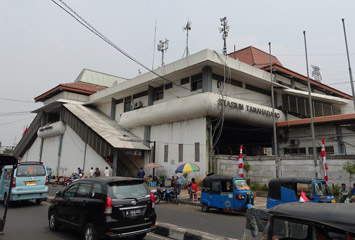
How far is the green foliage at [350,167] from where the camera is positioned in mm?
14156

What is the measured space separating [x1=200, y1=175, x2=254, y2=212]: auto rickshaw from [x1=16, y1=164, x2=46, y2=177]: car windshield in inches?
315

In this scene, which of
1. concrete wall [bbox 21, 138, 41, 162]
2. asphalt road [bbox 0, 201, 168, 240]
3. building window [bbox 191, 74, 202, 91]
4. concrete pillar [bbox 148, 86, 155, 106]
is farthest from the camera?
concrete wall [bbox 21, 138, 41, 162]

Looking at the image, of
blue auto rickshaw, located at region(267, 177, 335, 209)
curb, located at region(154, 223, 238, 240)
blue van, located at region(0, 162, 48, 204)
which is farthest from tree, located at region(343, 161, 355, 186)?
blue van, located at region(0, 162, 48, 204)

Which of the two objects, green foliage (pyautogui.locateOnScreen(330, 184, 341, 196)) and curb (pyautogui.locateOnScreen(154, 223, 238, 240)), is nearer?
curb (pyautogui.locateOnScreen(154, 223, 238, 240))

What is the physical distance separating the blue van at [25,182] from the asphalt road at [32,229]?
1.06 m

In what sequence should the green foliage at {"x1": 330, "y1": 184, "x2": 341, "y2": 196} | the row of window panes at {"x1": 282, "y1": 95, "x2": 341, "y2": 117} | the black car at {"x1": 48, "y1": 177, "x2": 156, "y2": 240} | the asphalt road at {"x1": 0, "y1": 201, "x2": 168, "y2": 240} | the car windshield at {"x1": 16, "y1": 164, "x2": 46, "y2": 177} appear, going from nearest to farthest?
the black car at {"x1": 48, "y1": 177, "x2": 156, "y2": 240} → the asphalt road at {"x1": 0, "y1": 201, "x2": 168, "y2": 240} → the car windshield at {"x1": 16, "y1": 164, "x2": 46, "y2": 177} → the green foliage at {"x1": 330, "y1": 184, "x2": 341, "y2": 196} → the row of window panes at {"x1": 282, "y1": 95, "x2": 341, "y2": 117}

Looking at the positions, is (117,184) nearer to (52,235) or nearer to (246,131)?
(52,235)

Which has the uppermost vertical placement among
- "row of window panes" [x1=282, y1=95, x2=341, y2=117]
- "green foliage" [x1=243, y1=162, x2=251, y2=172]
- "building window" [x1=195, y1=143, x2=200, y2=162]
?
"row of window panes" [x1=282, y1=95, x2=341, y2=117]

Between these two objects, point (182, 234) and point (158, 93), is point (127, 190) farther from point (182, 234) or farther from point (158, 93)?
point (158, 93)

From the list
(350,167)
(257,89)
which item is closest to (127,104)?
(257,89)

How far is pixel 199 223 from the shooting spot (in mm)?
8844

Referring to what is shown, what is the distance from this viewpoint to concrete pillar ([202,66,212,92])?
2036cm

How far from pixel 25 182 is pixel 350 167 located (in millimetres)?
16970

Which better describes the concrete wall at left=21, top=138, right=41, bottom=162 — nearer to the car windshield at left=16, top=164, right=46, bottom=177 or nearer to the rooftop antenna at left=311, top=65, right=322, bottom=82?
the car windshield at left=16, top=164, right=46, bottom=177
